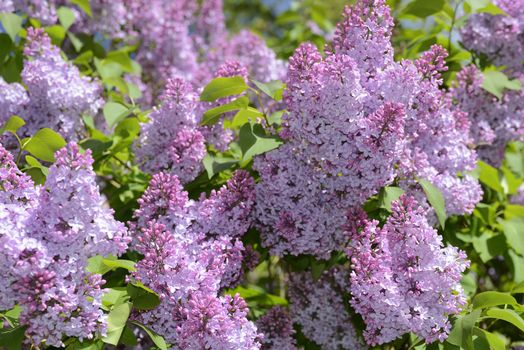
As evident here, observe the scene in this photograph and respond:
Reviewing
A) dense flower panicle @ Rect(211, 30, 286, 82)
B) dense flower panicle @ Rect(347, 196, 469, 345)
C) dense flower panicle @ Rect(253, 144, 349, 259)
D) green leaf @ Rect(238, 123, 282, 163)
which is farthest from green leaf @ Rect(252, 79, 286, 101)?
dense flower panicle @ Rect(211, 30, 286, 82)

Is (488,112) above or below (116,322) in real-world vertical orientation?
above

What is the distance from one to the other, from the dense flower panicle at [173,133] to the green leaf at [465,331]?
→ 1.40 metres

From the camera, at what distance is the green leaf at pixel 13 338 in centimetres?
269

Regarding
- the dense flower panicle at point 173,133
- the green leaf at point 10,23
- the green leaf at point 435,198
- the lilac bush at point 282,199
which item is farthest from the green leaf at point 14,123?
the green leaf at point 435,198

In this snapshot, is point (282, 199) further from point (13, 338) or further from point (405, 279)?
point (13, 338)

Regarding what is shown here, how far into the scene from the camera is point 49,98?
3.88 metres

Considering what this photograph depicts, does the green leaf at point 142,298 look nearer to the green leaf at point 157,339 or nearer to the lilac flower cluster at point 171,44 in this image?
the green leaf at point 157,339

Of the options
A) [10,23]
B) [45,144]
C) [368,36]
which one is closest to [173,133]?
[45,144]

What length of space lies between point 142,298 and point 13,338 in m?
0.49

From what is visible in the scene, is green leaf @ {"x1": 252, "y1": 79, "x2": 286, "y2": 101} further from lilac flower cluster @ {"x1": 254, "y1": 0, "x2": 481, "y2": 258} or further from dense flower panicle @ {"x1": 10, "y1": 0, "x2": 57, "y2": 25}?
dense flower panicle @ {"x1": 10, "y1": 0, "x2": 57, "y2": 25}

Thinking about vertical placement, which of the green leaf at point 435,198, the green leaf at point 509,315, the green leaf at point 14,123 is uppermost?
the green leaf at point 14,123

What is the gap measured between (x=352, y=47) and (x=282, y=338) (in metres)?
1.44

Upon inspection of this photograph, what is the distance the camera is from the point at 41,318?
2.55m

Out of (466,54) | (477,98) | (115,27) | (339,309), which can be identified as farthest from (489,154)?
(115,27)
